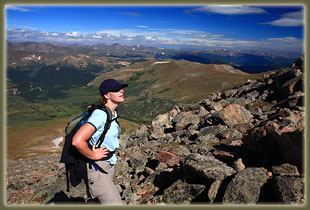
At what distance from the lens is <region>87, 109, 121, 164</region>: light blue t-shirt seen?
6879 mm

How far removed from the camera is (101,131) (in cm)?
721

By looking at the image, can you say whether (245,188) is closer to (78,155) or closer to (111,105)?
(111,105)

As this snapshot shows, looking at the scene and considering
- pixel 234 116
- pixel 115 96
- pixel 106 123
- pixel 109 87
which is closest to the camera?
pixel 106 123

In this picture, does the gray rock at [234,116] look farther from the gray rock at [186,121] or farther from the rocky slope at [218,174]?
the gray rock at [186,121]

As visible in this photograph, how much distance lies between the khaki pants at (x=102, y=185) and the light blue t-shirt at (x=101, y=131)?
0.35 metres

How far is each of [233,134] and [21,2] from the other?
1831 centimetres

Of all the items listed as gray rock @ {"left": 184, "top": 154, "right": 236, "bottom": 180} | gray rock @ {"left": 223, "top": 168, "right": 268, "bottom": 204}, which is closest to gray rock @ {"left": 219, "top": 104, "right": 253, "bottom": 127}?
gray rock @ {"left": 184, "top": 154, "right": 236, "bottom": 180}

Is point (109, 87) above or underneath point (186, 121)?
above

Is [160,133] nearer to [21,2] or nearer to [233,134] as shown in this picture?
→ [233,134]

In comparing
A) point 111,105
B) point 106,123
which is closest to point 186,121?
point 111,105

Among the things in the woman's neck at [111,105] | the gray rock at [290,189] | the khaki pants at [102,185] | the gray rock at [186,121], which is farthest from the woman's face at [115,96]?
the gray rock at [186,121]

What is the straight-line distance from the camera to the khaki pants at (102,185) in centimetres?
740

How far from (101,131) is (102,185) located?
1905mm

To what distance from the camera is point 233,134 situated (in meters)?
19.6
